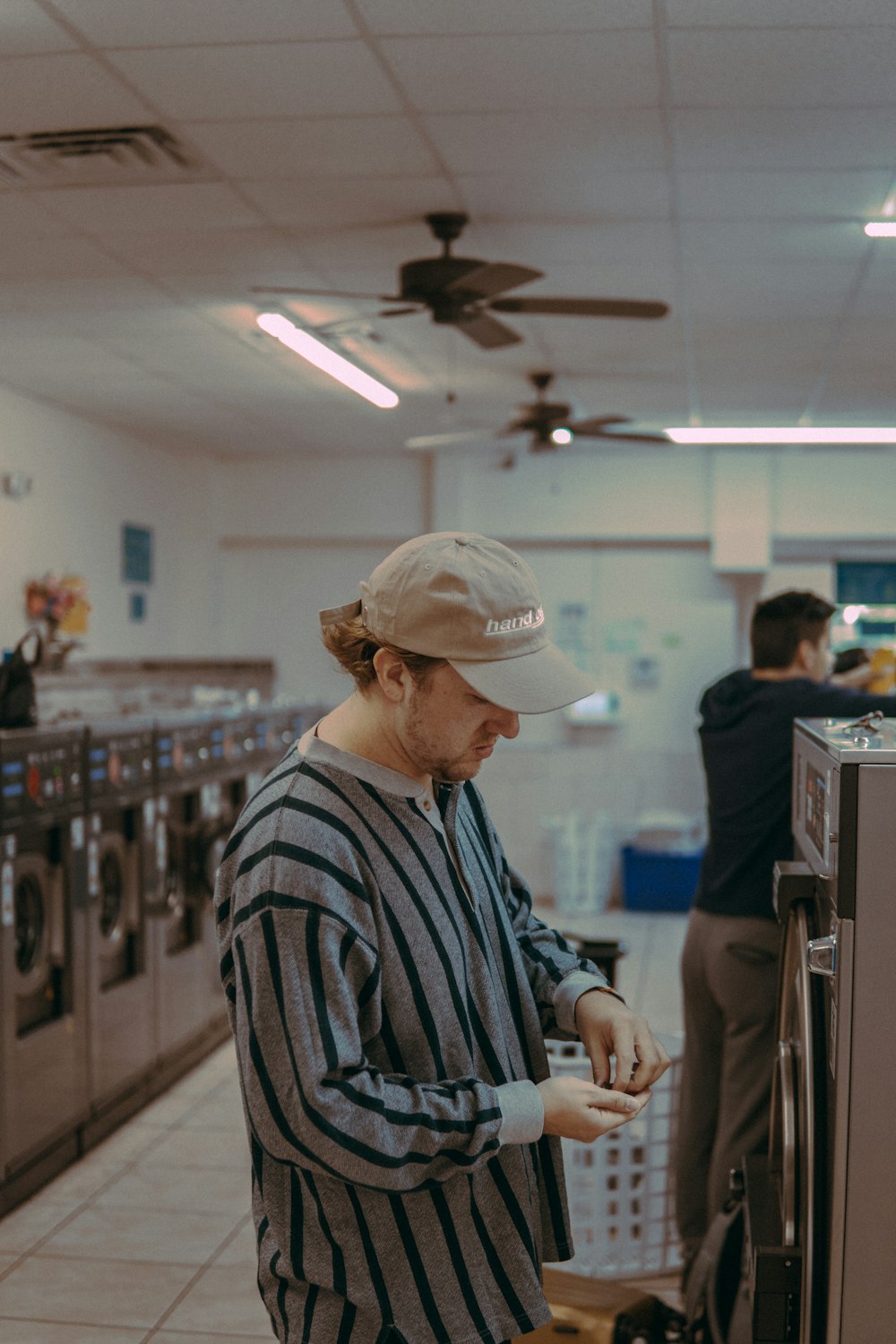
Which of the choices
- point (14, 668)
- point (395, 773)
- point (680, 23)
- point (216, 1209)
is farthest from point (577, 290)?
point (395, 773)

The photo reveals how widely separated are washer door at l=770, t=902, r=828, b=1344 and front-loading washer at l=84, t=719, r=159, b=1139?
283 centimetres

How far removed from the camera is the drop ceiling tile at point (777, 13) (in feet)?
9.49

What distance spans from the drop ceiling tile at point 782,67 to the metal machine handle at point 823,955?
2323 mm

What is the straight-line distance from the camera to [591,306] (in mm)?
4340

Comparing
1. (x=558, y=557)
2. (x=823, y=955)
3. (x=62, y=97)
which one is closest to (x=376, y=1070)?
(x=823, y=955)

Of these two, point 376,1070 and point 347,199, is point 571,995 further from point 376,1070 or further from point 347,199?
point 347,199

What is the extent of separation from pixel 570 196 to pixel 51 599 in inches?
159

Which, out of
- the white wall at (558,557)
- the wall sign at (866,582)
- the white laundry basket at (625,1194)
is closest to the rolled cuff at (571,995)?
the white laundry basket at (625,1194)

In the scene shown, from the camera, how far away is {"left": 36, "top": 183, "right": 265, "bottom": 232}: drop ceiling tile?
13.5 ft

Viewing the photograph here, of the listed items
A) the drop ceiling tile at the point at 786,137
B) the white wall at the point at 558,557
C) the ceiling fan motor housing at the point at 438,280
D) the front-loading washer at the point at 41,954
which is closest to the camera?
the drop ceiling tile at the point at 786,137

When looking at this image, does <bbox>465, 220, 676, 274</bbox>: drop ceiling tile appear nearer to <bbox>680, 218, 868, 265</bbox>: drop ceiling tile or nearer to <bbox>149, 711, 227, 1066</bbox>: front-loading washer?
<bbox>680, 218, 868, 265</bbox>: drop ceiling tile

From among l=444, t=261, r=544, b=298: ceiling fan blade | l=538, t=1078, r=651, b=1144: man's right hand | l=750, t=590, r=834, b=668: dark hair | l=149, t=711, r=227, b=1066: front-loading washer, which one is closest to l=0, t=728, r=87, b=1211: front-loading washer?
l=149, t=711, r=227, b=1066: front-loading washer

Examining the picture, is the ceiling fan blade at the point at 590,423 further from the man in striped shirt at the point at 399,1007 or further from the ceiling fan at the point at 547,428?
the man in striped shirt at the point at 399,1007

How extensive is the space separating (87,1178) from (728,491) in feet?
20.6
